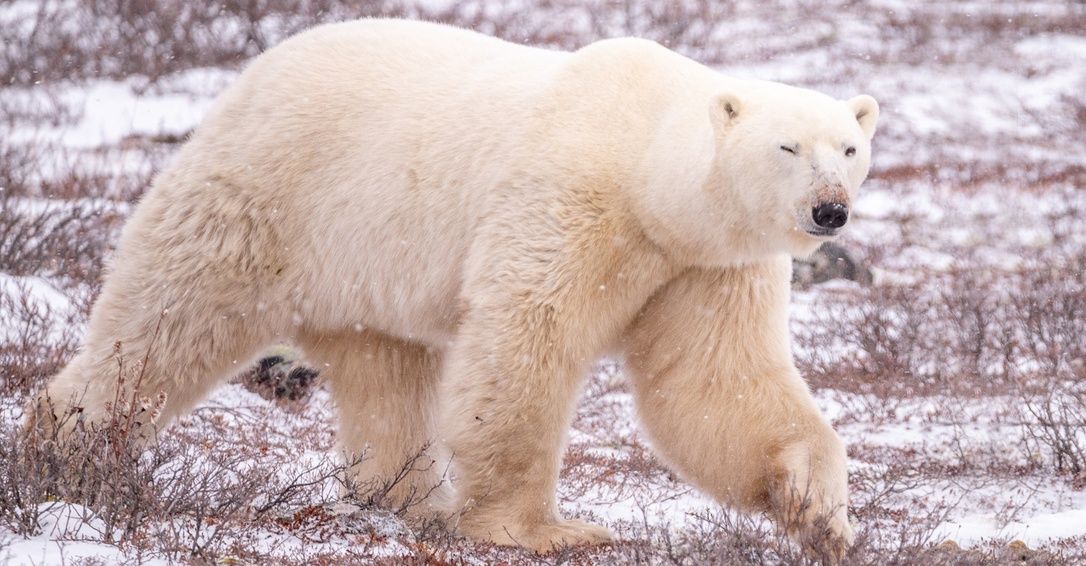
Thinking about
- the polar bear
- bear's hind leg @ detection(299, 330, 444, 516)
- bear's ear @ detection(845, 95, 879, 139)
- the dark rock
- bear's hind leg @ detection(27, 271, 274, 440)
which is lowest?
the dark rock

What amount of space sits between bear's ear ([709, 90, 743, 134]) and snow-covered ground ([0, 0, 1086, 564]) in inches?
48.9

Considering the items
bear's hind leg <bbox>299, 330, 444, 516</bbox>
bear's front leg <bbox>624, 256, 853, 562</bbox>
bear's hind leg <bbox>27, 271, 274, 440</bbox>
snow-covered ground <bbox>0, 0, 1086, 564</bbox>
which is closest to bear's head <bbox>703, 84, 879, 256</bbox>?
bear's front leg <bbox>624, 256, 853, 562</bbox>

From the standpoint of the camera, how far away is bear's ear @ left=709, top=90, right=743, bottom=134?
3.82 m

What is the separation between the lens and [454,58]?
4.78 metres

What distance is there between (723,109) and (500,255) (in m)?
0.86

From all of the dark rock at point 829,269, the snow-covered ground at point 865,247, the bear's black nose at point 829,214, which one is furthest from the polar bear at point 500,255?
the dark rock at point 829,269

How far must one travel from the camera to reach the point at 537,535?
415cm

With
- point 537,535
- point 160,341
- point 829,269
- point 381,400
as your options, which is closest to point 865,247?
point 829,269

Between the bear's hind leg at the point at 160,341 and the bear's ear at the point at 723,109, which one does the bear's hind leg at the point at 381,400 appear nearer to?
the bear's hind leg at the point at 160,341

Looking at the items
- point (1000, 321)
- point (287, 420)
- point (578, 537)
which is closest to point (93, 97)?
point (287, 420)

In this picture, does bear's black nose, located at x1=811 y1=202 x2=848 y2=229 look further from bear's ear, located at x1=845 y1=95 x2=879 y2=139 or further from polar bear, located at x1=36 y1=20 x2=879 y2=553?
bear's ear, located at x1=845 y1=95 x2=879 y2=139

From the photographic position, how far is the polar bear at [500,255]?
3.89 meters

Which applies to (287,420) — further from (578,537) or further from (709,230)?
(709,230)

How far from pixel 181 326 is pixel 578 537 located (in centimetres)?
169
